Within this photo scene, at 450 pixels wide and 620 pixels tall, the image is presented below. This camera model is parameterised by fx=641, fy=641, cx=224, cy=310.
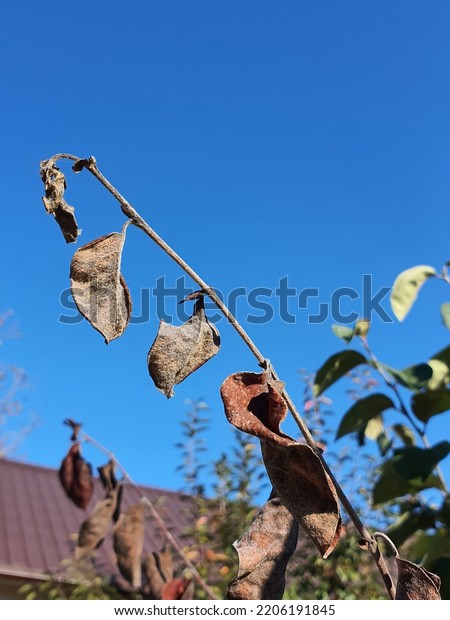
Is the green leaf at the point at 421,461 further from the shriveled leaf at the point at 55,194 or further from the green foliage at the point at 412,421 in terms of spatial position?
the shriveled leaf at the point at 55,194

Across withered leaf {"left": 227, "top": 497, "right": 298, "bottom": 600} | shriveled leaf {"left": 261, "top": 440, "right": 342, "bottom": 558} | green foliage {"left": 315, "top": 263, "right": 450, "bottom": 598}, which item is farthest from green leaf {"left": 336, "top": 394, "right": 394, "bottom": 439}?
shriveled leaf {"left": 261, "top": 440, "right": 342, "bottom": 558}

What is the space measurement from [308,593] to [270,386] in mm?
1919

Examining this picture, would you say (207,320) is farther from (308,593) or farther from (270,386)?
(308,593)

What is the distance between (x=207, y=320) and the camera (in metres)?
0.60

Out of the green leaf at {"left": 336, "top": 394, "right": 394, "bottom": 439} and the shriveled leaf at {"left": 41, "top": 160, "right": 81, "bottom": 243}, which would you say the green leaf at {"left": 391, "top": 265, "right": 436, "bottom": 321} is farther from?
the shriveled leaf at {"left": 41, "top": 160, "right": 81, "bottom": 243}

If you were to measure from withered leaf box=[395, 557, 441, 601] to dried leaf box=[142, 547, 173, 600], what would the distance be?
1.57m

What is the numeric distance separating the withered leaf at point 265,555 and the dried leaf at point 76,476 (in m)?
1.31

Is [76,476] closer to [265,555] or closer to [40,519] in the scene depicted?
[265,555]

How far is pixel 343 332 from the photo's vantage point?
1703 millimetres

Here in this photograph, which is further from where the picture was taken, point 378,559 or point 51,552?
point 51,552

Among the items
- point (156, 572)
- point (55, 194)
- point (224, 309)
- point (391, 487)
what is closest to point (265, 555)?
point (224, 309)
